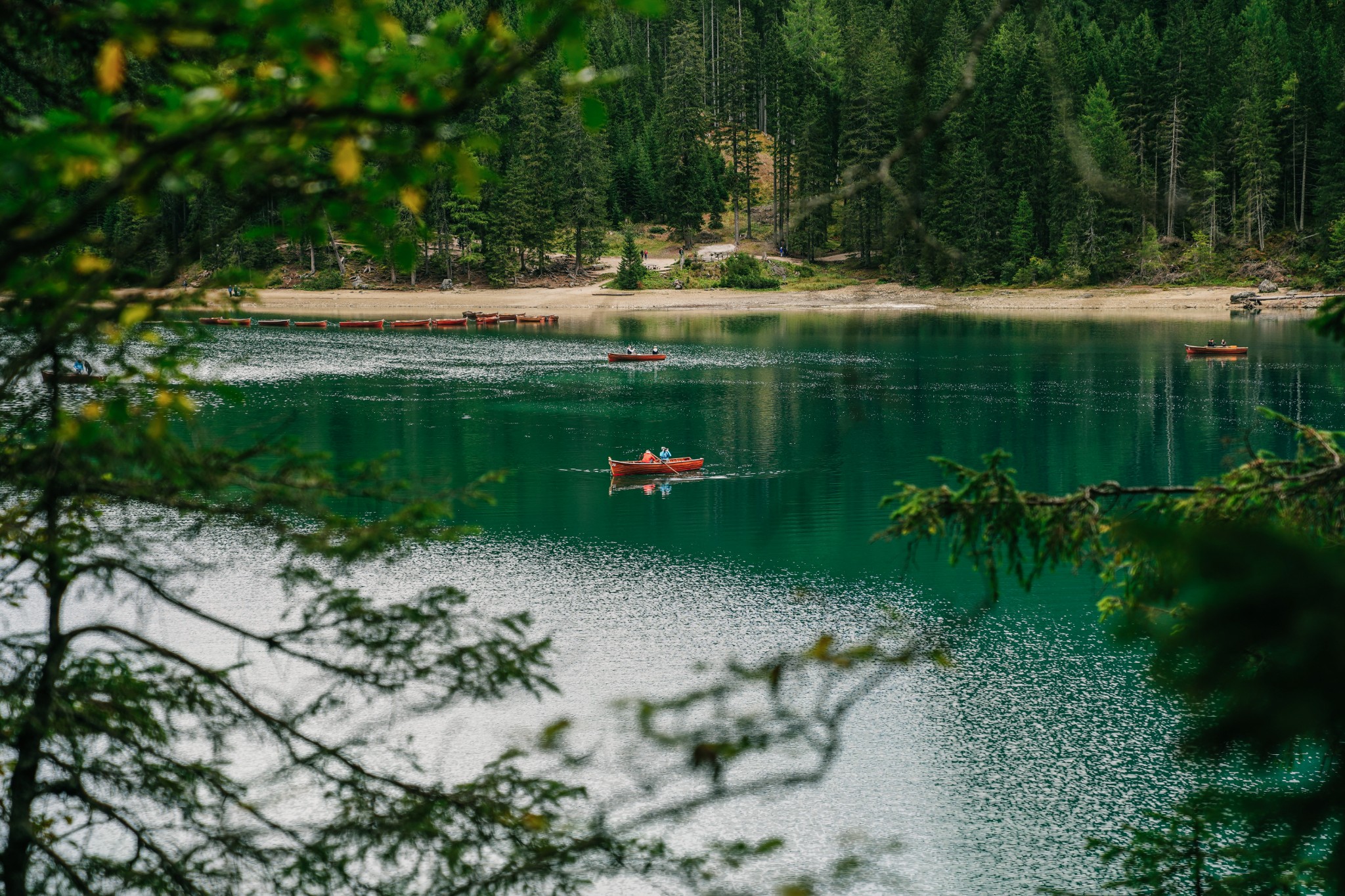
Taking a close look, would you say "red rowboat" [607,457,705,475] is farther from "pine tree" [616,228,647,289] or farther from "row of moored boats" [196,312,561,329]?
"pine tree" [616,228,647,289]

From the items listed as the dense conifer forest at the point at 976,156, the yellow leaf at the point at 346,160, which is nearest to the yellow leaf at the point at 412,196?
the yellow leaf at the point at 346,160

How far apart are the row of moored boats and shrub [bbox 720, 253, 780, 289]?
629 inches

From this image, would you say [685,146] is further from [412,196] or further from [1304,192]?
[412,196]

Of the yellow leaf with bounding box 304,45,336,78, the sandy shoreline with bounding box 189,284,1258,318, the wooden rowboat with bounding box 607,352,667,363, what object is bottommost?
the wooden rowboat with bounding box 607,352,667,363

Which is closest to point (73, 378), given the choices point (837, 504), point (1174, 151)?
point (837, 504)

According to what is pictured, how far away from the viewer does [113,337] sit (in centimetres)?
468

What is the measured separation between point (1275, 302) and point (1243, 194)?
1057 cm

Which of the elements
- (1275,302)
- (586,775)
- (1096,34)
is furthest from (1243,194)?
(586,775)

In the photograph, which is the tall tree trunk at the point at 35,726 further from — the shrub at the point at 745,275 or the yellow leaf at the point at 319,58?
the shrub at the point at 745,275

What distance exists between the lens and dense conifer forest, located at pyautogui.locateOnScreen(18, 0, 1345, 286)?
3231 inches

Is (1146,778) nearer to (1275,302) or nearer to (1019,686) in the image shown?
(1019,686)

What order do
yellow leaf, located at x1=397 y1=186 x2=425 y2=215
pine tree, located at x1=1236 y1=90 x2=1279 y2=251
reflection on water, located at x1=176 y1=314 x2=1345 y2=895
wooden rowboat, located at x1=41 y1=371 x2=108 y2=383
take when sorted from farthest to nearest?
1. pine tree, located at x1=1236 y1=90 x2=1279 y2=251
2. reflection on water, located at x1=176 y1=314 x2=1345 y2=895
3. wooden rowboat, located at x1=41 y1=371 x2=108 y2=383
4. yellow leaf, located at x1=397 y1=186 x2=425 y2=215

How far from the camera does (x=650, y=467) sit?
36.3 m

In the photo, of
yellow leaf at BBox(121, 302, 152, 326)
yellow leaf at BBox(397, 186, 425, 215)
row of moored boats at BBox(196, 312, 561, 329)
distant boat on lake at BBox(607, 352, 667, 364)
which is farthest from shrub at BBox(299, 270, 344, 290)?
yellow leaf at BBox(397, 186, 425, 215)
